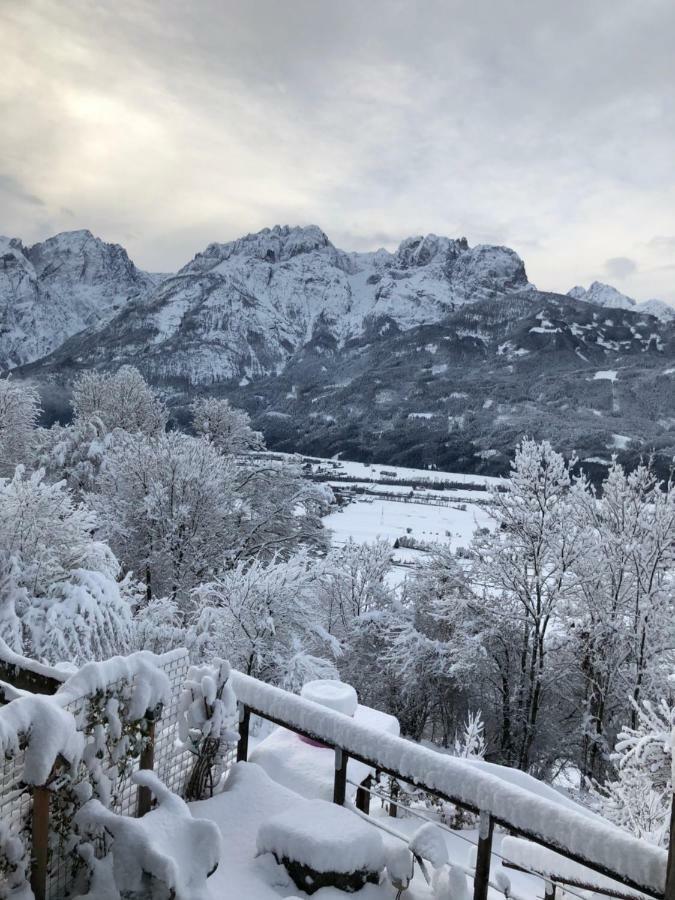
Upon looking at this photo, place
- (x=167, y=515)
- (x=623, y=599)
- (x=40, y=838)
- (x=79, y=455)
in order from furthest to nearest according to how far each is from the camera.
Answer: (x=79, y=455) < (x=167, y=515) < (x=623, y=599) < (x=40, y=838)

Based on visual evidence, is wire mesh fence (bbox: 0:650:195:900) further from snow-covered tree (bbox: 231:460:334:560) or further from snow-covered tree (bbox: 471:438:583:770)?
snow-covered tree (bbox: 231:460:334:560)

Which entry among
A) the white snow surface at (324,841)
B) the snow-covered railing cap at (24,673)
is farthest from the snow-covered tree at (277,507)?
the white snow surface at (324,841)

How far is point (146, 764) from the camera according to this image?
3.91m

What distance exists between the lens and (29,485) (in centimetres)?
1096

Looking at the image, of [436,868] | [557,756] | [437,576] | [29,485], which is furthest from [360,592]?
[436,868]

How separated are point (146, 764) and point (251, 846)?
89 cm

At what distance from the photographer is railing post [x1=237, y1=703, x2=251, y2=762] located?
15.3 feet

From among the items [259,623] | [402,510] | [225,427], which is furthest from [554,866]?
[402,510]

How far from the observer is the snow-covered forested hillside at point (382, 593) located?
1045cm

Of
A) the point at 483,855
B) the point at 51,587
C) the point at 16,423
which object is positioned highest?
the point at 16,423

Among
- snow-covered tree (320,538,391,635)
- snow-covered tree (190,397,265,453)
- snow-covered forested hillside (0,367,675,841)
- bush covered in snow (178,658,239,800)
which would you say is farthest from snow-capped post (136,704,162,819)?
snow-covered tree (190,397,265,453)

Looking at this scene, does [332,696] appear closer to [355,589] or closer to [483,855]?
[483,855]

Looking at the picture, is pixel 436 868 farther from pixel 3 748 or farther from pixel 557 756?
pixel 557 756

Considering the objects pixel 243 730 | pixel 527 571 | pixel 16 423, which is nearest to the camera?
pixel 243 730
